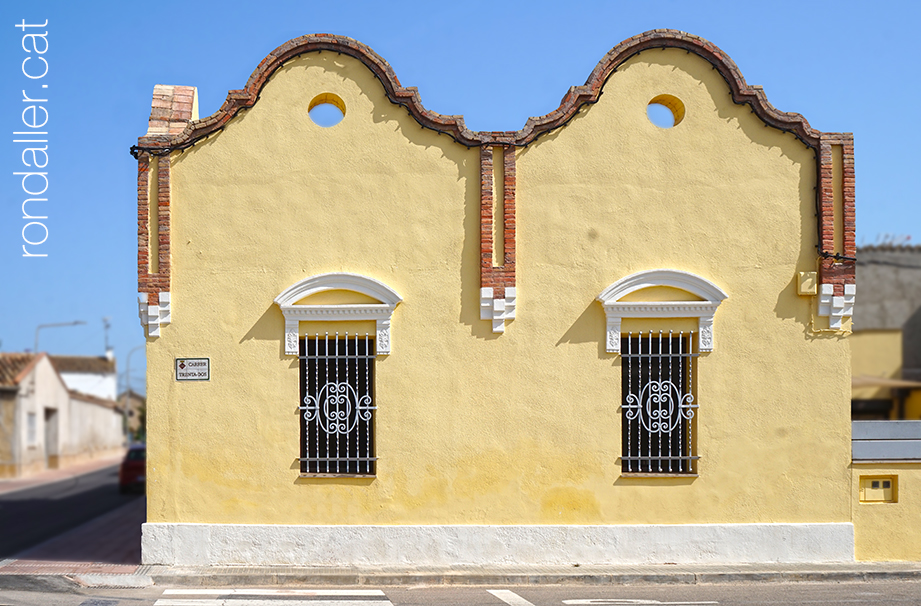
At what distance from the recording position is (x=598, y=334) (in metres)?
10.3

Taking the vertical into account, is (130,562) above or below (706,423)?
below

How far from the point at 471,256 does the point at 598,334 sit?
1.83 m

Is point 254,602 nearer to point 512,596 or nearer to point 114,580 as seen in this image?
point 114,580

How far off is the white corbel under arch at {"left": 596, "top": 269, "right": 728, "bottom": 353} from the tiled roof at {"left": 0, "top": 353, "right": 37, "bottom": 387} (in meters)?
28.5

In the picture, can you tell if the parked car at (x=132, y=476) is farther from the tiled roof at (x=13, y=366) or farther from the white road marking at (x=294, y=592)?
the white road marking at (x=294, y=592)

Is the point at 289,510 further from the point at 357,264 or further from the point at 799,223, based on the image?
the point at 799,223

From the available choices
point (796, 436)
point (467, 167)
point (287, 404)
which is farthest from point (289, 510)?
point (796, 436)

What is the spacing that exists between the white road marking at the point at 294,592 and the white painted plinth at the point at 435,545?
0.80 meters

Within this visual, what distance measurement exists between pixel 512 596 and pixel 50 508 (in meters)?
14.7

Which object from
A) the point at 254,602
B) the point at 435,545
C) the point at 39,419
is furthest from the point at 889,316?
the point at 39,419

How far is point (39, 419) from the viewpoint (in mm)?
35562

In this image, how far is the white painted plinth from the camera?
10.1 m

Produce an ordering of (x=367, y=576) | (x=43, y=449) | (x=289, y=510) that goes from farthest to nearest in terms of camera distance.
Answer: (x=43, y=449) < (x=289, y=510) < (x=367, y=576)

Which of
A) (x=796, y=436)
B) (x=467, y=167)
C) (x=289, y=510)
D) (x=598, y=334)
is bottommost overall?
(x=289, y=510)
